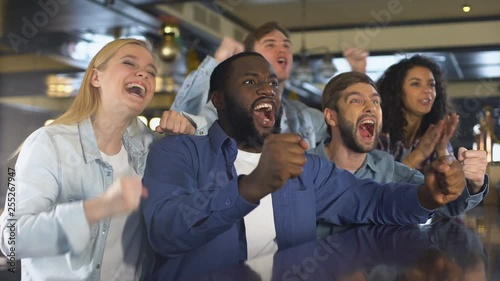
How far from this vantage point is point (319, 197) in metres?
1.86

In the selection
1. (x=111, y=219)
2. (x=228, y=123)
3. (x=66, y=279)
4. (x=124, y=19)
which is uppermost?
(x=124, y=19)

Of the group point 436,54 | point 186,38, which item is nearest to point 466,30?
point 436,54

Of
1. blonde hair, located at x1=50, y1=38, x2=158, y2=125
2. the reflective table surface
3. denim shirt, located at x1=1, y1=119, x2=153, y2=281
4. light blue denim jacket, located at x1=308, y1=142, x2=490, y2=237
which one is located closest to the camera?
the reflective table surface

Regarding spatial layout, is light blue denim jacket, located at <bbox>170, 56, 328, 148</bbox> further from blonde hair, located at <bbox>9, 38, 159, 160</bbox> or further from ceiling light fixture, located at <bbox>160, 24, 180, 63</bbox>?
ceiling light fixture, located at <bbox>160, 24, 180, 63</bbox>

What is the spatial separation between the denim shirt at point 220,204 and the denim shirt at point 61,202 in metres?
0.14

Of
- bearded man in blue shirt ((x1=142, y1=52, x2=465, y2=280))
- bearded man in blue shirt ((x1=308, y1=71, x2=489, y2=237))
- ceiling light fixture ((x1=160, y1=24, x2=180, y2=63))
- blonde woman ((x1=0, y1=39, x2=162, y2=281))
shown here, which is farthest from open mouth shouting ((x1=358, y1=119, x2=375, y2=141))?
ceiling light fixture ((x1=160, y1=24, x2=180, y2=63))

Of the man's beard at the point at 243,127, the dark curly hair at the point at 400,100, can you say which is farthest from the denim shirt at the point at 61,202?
the dark curly hair at the point at 400,100

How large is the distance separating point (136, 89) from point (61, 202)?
0.35m

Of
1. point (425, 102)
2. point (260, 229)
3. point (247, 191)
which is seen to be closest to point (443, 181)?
point (260, 229)

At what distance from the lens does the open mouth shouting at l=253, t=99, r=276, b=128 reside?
1.74 m

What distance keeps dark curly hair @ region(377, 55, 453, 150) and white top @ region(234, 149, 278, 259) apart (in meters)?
1.18

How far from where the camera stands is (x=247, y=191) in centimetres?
124

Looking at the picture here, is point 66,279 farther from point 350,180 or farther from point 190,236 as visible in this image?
point 350,180

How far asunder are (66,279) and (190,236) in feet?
1.28
